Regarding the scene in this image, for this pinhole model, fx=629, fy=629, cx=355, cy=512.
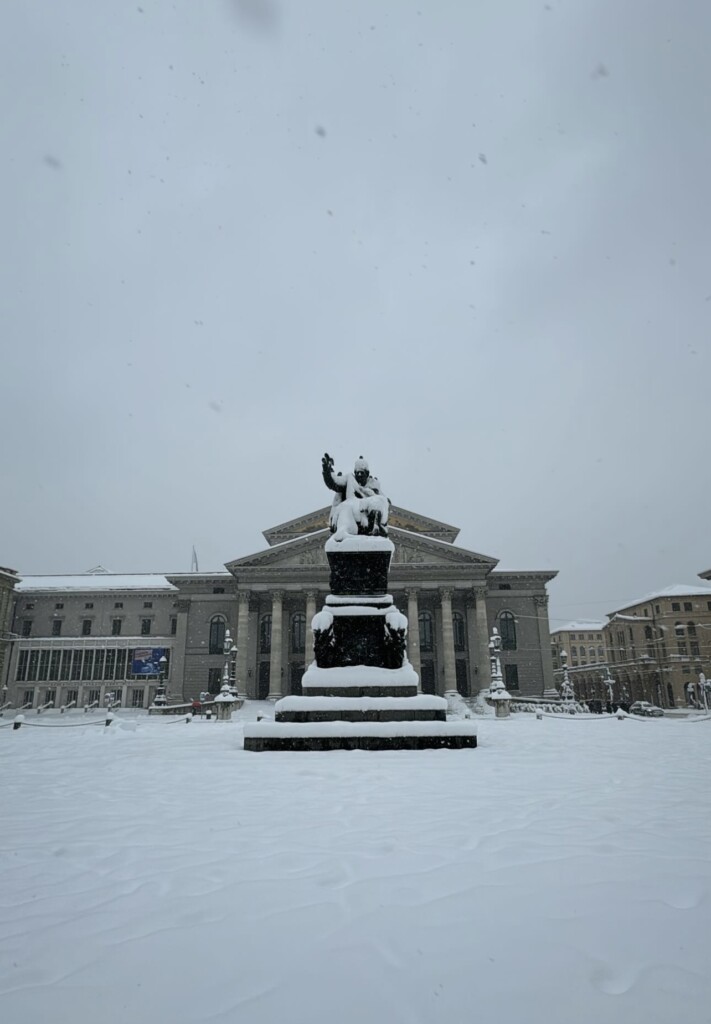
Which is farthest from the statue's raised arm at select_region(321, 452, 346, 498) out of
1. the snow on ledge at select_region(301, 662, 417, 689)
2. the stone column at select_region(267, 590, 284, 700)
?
the stone column at select_region(267, 590, 284, 700)

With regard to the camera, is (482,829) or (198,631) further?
(198,631)

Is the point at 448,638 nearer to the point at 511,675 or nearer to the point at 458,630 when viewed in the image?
the point at 458,630

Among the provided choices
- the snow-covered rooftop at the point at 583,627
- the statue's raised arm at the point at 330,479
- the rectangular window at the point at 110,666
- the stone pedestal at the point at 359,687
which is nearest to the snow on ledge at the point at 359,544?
the stone pedestal at the point at 359,687

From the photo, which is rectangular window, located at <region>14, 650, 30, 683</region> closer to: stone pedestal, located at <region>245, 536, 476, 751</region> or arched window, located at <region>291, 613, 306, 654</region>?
Answer: arched window, located at <region>291, 613, 306, 654</region>

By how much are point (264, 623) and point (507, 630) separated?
19839 mm

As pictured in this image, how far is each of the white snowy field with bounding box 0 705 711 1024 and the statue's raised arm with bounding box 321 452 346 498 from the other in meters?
6.17

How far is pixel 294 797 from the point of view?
4.91 meters

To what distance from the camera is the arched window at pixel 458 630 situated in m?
50.0

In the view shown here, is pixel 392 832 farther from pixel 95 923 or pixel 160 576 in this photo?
pixel 160 576

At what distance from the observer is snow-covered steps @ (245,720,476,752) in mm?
8023

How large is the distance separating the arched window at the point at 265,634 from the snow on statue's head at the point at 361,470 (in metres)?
40.9

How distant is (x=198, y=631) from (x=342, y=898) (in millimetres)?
51775

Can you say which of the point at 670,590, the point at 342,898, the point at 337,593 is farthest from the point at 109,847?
the point at 670,590

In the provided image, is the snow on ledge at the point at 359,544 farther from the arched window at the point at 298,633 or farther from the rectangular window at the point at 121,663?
the rectangular window at the point at 121,663
